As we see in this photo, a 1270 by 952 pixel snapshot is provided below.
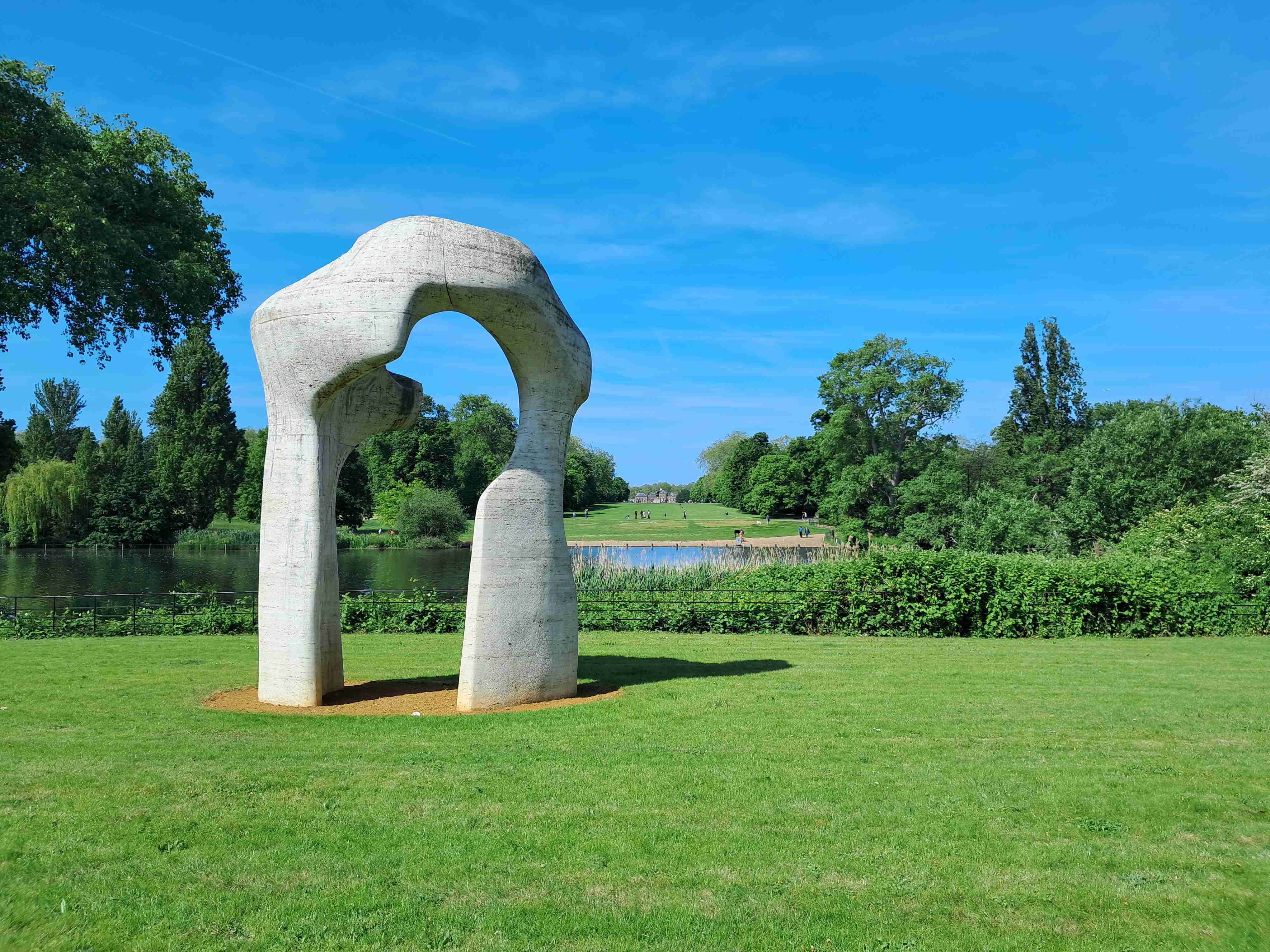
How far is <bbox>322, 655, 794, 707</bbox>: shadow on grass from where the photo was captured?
12.0 meters

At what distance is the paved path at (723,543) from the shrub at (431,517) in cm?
817

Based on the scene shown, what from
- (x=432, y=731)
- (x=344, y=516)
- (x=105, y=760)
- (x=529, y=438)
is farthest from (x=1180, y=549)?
(x=344, y=516)

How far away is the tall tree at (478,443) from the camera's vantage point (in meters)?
76.1

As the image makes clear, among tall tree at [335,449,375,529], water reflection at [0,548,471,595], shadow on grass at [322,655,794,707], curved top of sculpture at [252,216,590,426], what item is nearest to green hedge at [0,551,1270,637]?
shadow on grass at [322,655,794,707]

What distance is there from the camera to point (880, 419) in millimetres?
47719

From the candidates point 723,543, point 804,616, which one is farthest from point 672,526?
point 804,616

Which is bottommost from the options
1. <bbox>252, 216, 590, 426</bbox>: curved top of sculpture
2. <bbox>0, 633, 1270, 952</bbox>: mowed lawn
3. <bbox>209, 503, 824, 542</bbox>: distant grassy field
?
<bbox>0, 633, 1270, 952</bbox>: mowed lawn

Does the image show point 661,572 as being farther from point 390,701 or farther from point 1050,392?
point 1050,392

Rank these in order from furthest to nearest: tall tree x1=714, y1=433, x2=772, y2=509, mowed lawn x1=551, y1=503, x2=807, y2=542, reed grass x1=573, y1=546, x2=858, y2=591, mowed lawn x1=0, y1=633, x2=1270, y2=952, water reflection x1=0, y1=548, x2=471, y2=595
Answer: tall tree x1=714, y1=433, x2=772, y2=509 < mowed lawn x1=551, y1=503, x2=807, y2=542 < water reflection x1=0, y1=548, x2=471, y2=595 < reed grass x1=573, y1=546, x2=858, y2=591 < mowed lawn x1=0, y1=633, x2=1270, y2=952

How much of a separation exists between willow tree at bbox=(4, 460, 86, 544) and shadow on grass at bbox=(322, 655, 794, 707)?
51168 mm

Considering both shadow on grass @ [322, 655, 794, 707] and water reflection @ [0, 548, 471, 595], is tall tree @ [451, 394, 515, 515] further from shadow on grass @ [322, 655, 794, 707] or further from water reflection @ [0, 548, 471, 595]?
shadow on grass @ [322, 655, 794, 707]

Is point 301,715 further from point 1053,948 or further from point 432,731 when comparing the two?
point 1053,948

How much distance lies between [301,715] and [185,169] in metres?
20.8

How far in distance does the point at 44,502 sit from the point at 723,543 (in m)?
44.7
